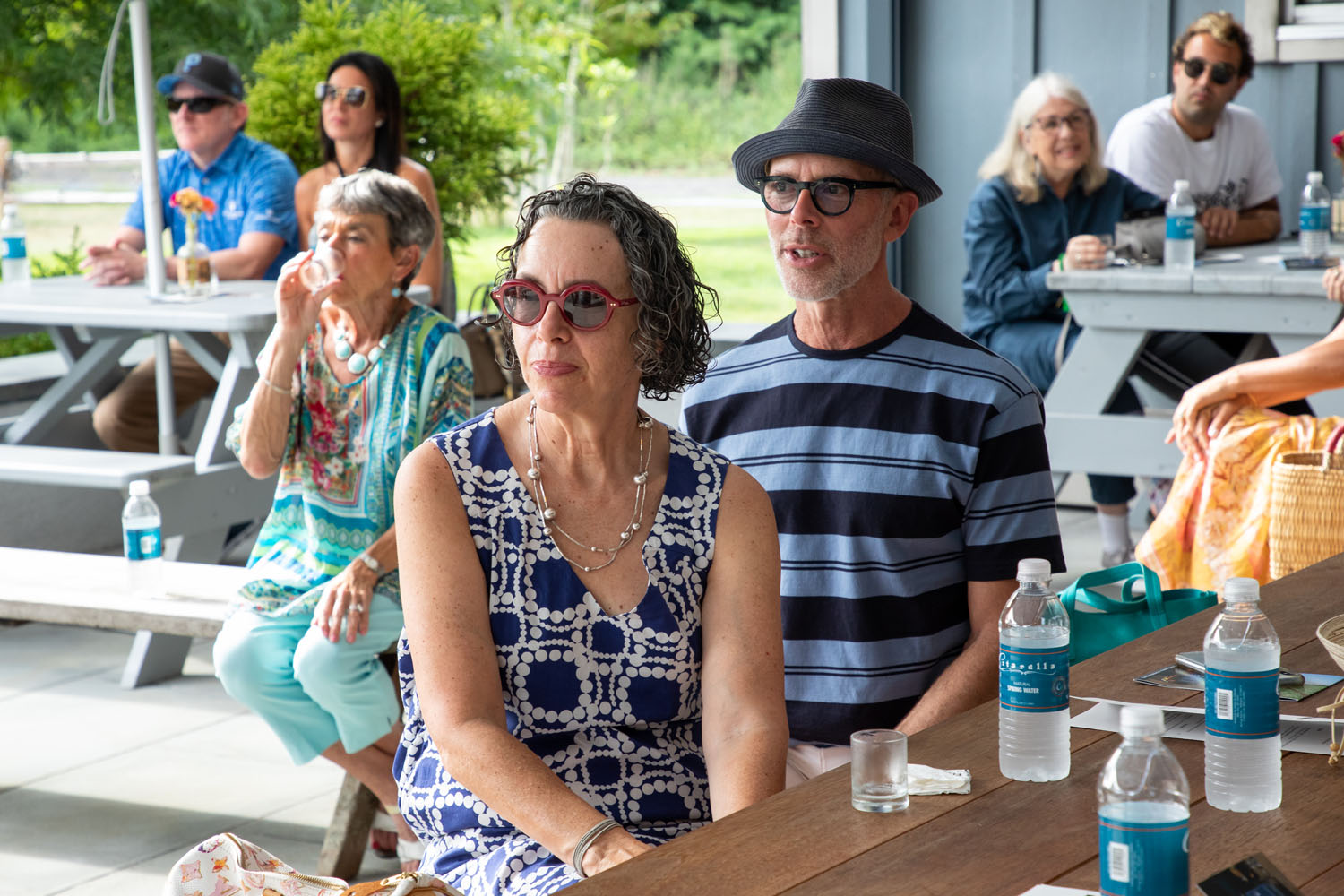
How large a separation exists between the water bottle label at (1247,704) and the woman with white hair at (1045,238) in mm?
3781

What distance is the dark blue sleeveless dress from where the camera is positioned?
1977mm

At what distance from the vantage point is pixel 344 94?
212 inches

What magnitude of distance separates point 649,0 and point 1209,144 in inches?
482

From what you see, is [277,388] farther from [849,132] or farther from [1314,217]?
[1314,217]

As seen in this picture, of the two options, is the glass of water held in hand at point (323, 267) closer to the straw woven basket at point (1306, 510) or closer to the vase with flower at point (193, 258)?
the vase with flower at point (193, 258)

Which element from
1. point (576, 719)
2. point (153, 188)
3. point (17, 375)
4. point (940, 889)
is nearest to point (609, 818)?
point (576, 719)

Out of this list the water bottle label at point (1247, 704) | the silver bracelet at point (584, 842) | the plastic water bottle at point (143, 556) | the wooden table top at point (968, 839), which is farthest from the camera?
the plastic water bottle at point (143, 556)

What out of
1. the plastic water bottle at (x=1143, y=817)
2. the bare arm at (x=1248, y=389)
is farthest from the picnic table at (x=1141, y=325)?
the plastic water bottle at (x=1143, y=817)

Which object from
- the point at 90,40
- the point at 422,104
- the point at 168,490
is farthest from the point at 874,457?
the point at 90,40

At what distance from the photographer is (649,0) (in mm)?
17453

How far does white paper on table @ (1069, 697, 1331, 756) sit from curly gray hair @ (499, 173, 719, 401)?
703 millimetres

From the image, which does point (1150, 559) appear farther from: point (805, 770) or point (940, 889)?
point (940, 889)

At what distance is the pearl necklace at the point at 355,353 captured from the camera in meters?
3.16

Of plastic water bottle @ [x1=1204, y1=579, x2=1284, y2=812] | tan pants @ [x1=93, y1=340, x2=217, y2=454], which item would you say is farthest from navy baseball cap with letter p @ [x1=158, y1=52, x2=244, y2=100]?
plastic water bottle @ [x1=1204, y1=579, x2=1284, y2=812]
